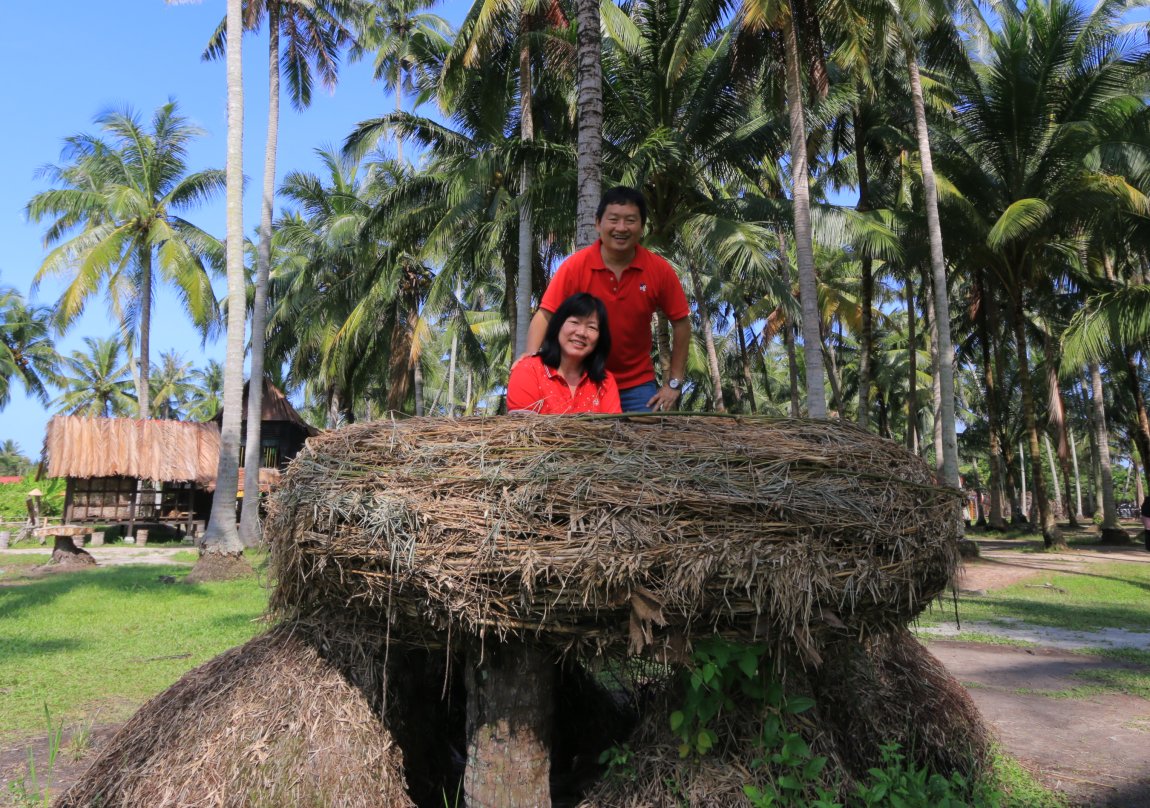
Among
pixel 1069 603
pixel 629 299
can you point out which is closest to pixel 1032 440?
pixel 1069 603

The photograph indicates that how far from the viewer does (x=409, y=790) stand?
135 inches

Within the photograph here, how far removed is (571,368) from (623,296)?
590 millimetres

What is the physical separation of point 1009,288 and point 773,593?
838 inches

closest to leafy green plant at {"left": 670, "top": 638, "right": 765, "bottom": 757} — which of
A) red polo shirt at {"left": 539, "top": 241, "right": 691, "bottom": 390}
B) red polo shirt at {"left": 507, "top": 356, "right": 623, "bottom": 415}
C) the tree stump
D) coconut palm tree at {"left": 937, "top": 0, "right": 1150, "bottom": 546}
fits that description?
red polo shirt at {"left": 507, "top": 356, "right": 623, "bottom": 415}

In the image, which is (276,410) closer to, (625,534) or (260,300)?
(260,300)

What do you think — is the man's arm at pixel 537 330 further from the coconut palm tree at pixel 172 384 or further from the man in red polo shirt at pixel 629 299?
the coconut palm tree at pixel 172 384

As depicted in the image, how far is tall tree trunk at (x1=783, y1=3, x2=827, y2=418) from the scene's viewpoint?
12.9 meters

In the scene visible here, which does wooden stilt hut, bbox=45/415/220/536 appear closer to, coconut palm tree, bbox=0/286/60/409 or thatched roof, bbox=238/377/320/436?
thatched roof, bbox=238/377/320/436

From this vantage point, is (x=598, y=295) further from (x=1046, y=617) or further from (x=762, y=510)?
(x=1046, y=617)

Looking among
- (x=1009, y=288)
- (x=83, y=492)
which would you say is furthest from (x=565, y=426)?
(x=83, y=492)

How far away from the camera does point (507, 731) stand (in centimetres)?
287

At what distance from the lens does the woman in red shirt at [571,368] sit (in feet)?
11.8

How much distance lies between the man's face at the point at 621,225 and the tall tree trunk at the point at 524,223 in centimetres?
988

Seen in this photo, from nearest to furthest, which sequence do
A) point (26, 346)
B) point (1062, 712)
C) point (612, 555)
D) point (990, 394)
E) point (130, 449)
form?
1. point (612, 555)
2. point (1062, 712)
3. point (130, 449)
4. point (990, 394)
5. point (26, 346)
